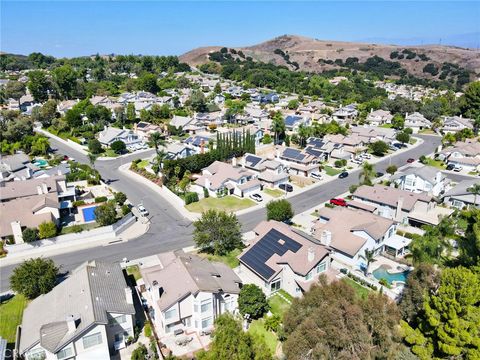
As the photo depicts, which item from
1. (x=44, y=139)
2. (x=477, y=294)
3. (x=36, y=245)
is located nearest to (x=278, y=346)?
(x=477, y=294)

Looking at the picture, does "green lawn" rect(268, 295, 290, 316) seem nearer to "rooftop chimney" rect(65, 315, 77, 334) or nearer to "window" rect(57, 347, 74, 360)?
"rooftop chimney" rect(65, 315, 77, 334)

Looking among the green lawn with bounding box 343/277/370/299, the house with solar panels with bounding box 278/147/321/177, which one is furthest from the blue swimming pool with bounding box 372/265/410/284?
the house with solar panels with bounding box 278/147/321/177

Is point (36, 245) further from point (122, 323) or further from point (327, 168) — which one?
point (327, 168)

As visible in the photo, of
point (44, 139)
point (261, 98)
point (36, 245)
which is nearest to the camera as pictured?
point (36, 245)

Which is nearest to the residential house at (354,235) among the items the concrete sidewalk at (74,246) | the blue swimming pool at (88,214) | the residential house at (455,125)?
the concrete sidewalk at (74,246)

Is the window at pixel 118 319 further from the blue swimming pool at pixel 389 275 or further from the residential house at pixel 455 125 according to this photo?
the residential house at pixel 455 125
